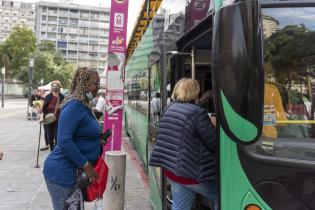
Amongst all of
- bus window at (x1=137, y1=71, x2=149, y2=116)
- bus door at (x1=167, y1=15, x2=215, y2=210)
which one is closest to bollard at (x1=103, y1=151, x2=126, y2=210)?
bus window at (x1=137, y1=71, x2=149, y2=116)

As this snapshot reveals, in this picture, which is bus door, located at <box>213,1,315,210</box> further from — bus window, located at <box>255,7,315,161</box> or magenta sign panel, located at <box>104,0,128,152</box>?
magenta sign panel, located at <box>104,0,128,152</box>

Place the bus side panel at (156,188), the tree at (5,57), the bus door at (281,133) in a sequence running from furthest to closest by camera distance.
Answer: the tree at (5,57) < the bus side panel at (156,188) < the bus door at (281,133)

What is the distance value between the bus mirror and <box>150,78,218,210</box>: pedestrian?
106 centimetres

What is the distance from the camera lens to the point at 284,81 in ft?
8.45

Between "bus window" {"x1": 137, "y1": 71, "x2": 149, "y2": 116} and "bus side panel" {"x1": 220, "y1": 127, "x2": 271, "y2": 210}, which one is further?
"bus window" {"x1": 137, "y1": 71, "x2": 149, "y2": 116}

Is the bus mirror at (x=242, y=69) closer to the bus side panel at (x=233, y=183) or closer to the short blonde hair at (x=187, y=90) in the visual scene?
the bus side panel at (x=233, y=183)

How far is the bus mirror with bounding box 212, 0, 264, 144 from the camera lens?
2061mm

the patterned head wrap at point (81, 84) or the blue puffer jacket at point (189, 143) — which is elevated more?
the patterned head wrap at point (81, 84)

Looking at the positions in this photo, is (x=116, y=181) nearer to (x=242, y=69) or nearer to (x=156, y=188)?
(x=156, y=188)

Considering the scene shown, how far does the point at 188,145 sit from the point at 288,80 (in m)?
0.96

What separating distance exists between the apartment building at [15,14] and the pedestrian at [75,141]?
179 metres

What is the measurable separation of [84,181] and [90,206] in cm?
326

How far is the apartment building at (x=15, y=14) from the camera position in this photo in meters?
175

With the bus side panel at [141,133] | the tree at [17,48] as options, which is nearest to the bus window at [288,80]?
the bus side panel at [141,133]
